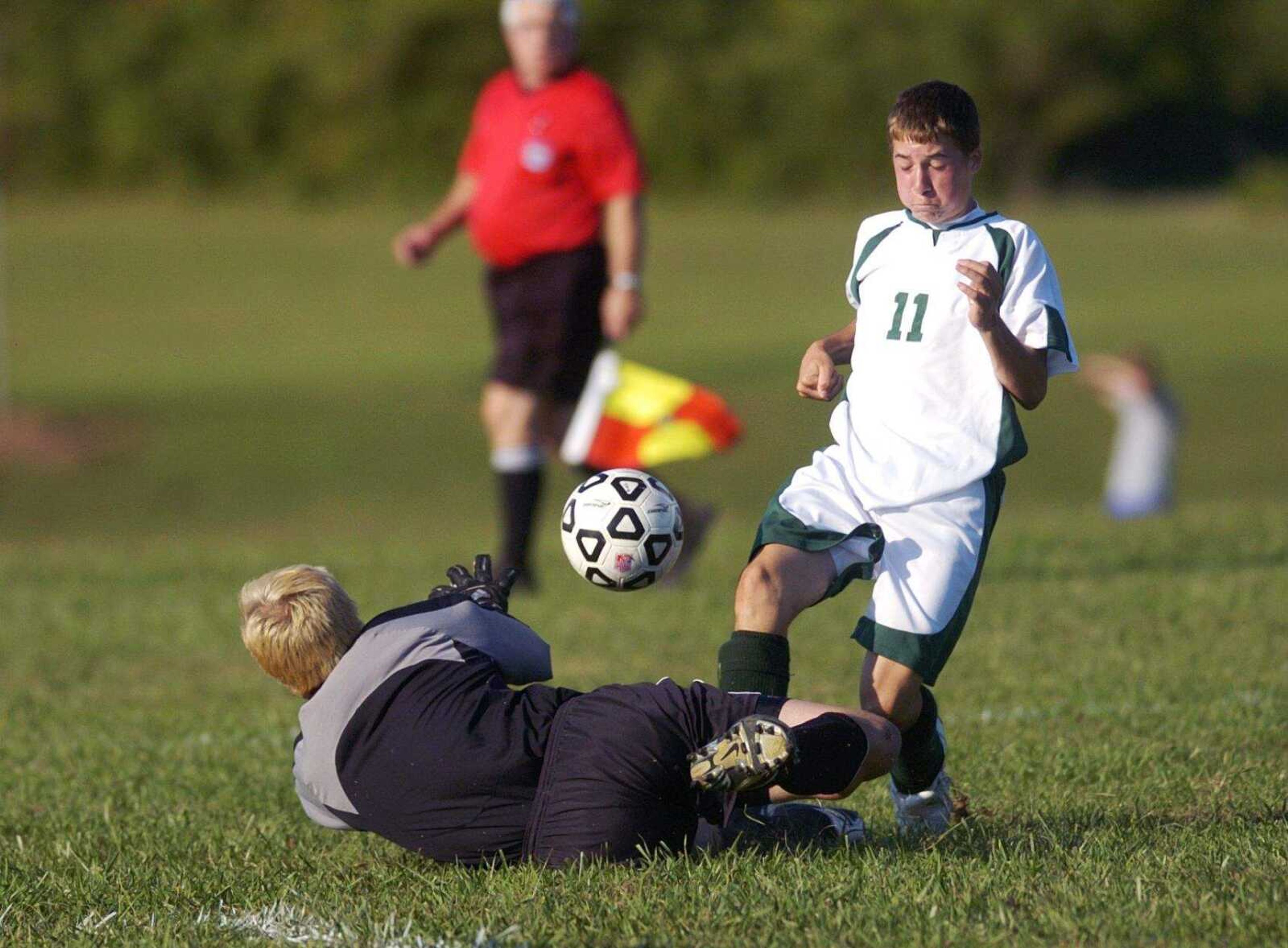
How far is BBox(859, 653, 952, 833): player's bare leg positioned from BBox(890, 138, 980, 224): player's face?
3.40 ft

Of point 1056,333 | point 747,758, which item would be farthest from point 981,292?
point 747,758

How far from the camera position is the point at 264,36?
61.3m

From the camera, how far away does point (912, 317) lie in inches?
170

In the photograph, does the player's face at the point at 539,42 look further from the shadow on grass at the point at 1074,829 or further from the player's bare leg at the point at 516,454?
the shadow on grass at the point at 1074,829

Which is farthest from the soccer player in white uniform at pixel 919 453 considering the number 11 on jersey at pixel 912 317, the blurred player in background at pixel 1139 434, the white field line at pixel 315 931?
the blurred player in background at pixel 1139 434

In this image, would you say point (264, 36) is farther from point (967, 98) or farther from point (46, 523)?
point (967, 98)

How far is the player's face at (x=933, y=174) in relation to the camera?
4.25m

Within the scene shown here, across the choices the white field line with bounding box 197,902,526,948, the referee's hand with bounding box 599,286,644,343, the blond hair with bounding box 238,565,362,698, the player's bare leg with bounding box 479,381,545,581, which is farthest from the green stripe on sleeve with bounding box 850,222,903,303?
the player's bare leg with bounding box 479,381,545,581

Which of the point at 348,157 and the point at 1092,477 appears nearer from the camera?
the point at 1092,477

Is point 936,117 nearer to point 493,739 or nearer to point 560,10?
point 493,739

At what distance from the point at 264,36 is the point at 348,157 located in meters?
6.97

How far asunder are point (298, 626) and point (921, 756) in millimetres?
1455

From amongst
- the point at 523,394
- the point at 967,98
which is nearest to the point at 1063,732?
the point at 967,98

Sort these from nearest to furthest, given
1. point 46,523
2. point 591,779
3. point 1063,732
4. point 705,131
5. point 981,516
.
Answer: point 591,779
point 981,516
point 1063,732
point 46,523
point 705,131
